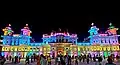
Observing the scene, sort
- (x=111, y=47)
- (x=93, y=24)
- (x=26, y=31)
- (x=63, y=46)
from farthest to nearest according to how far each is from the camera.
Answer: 1. (x=93, y=24)
2. (x=26, y=31)
3. (x=111, y=47)
4. (x=63, y=46)

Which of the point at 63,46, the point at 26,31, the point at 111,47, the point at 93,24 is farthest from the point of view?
the point at 93,24

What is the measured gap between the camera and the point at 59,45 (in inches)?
2458

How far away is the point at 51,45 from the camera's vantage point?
63.3 m

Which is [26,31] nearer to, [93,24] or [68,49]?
[68,49]

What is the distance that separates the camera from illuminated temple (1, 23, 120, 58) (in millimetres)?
63438

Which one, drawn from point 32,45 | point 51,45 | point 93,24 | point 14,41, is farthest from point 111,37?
point 14,41

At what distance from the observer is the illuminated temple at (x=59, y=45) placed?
63.4m

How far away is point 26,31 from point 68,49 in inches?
679

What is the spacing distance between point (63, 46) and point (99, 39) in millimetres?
14006

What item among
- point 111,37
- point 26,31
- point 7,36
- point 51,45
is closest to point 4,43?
point 7,36

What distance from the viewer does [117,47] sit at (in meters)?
65.6

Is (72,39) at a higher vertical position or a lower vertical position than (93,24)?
lower

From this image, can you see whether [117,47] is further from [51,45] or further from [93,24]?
[51,45]

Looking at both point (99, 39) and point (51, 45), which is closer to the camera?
point (51, 45)
